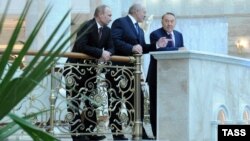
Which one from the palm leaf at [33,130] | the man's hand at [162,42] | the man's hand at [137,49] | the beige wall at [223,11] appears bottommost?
the palm leaf at [33,130]

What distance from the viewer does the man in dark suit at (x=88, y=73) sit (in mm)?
8555

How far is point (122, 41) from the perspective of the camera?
9305 mm

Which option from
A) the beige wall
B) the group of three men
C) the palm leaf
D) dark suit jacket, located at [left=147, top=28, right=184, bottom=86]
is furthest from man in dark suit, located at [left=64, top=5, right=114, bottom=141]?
the beige wall

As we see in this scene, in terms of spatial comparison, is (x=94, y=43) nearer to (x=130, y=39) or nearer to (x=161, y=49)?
(x=130, y=39)

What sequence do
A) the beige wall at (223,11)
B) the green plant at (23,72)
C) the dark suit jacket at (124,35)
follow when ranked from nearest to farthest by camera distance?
the green plant at (23,72)
the dark suit jacket at (124,35)
the beige wall at (223,11)

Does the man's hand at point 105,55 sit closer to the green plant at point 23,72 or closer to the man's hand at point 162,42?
the man's hand at point 162,42

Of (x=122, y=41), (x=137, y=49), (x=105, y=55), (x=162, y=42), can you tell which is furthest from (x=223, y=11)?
(x=105, y=55)

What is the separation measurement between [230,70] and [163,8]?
1300cm

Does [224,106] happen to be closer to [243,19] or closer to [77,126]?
[77,126]

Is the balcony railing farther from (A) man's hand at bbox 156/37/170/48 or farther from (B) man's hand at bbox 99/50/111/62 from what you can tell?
(A) man's hand at bbox 156/37/170/48

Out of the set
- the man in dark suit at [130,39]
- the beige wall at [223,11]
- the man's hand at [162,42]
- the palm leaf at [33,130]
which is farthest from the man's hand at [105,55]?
the beige wall at [223,11]

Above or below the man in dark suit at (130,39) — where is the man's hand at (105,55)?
below

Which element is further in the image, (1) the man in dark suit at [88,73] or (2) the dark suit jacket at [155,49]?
(2) the dark suit jacket at [155,49]

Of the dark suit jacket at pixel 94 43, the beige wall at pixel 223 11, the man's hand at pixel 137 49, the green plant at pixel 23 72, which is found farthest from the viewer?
the beige wall at pixel 223 11
